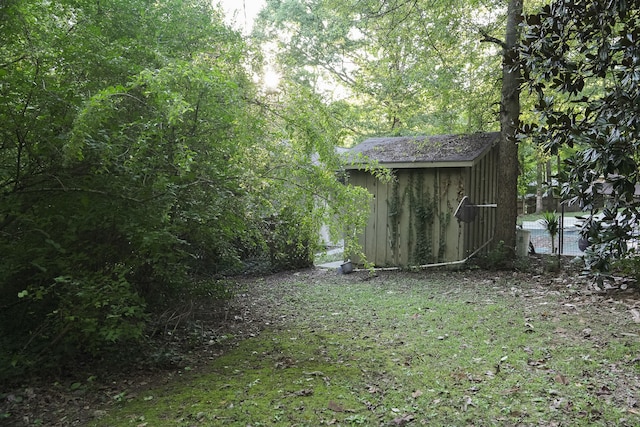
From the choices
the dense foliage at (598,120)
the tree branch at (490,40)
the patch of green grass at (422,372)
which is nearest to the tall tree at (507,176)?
the tree branch at (490,40)

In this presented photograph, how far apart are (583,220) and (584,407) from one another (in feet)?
5.58

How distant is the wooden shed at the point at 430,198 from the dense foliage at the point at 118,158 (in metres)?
A: 4.62

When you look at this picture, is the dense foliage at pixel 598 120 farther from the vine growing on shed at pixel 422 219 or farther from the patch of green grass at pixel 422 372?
the vine growing on shed at pixel 422 219

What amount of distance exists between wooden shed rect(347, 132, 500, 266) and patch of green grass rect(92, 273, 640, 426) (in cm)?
311

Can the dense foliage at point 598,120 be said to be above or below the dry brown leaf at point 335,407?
above

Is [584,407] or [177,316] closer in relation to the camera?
[584,407]

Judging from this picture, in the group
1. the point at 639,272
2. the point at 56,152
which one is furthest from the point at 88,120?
the point at 639,272

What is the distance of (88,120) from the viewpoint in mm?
3268

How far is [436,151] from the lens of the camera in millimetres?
9539

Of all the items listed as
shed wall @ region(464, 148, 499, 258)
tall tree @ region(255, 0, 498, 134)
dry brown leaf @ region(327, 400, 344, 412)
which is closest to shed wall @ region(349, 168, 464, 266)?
shed wall @ region(464, 148, 499, 258)

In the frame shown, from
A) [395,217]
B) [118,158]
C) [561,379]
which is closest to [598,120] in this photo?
[561,379]

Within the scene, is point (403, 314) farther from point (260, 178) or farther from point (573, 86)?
point (573, 86)

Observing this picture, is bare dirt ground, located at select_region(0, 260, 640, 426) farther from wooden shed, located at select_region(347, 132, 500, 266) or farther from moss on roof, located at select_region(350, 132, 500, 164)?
moss on roof, located at select_region(350, 132, 500, 164)

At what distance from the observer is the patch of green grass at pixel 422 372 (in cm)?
325
